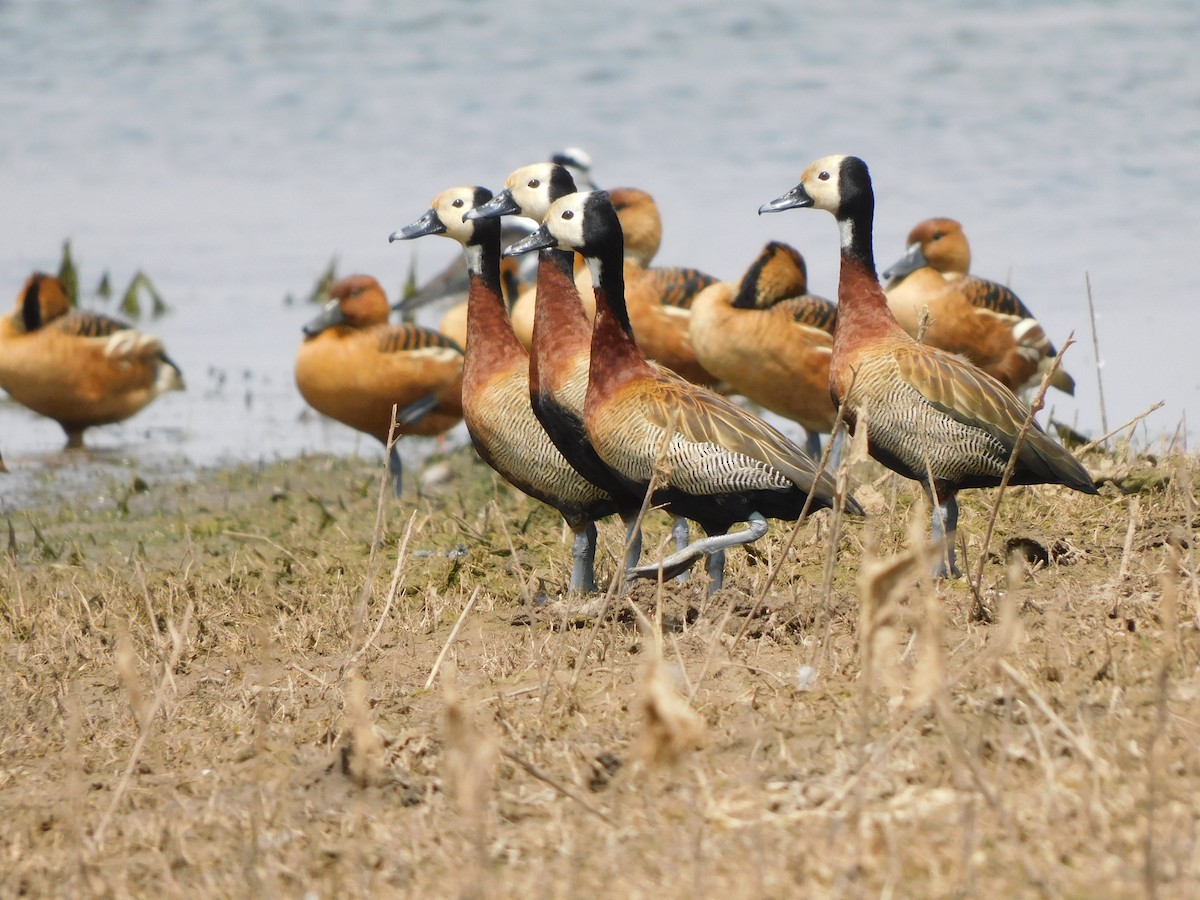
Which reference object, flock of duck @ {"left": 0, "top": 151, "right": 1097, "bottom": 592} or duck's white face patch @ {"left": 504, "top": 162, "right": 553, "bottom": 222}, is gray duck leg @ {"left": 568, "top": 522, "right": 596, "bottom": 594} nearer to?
flock of duck @ {"left": 0, "top": 151, "right": 1097, "bottom": 592}

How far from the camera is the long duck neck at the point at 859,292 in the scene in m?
5.46

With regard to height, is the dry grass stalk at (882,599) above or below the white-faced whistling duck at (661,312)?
above

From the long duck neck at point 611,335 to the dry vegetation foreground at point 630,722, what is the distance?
2.21ft

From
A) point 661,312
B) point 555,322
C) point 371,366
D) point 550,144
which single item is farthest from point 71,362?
point 550,144

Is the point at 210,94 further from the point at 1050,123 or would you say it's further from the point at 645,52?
the point at 1050,123

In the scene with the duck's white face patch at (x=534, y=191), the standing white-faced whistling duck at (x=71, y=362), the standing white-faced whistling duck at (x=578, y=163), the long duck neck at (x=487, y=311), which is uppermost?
the duck's white face patch at (x=534, y=191)

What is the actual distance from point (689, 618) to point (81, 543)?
3327 mm

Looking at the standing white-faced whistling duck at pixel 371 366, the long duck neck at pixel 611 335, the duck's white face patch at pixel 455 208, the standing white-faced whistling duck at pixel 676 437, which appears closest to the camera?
the standing white-faced whistling duck at pixel 676 437

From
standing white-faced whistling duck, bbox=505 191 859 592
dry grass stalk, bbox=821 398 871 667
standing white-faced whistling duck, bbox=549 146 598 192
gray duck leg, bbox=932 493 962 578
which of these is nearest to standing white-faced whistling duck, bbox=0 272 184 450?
standing white-faced whistling duck, bbox=549 146 598 192

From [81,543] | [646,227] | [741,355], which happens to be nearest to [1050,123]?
[646,227]

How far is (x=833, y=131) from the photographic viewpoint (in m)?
13.8

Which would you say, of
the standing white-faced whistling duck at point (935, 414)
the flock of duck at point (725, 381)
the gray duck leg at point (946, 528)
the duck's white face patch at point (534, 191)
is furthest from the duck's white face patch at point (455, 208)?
the gray duck leg at point (946, 528)

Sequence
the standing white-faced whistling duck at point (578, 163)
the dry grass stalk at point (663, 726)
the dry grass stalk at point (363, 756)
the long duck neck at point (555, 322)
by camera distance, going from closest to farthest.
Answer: the dry grass stalk at point (663, 726), the dry grass stalk at point (363, 756), the long duck neck at point (555, 322), the standing white-faced whistling duck at point (578, 163)

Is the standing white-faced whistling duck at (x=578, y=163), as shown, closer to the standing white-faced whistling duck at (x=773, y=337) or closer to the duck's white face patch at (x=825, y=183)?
the standing white-faced whistling duck at (x=773, y=337)
